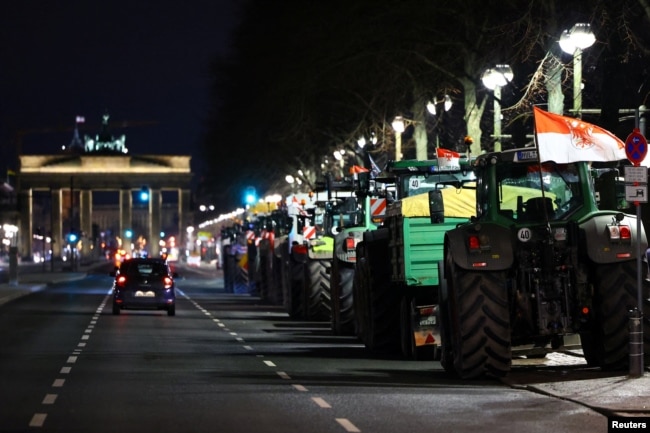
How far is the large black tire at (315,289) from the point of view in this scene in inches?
1571

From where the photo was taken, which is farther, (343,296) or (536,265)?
(343,296)

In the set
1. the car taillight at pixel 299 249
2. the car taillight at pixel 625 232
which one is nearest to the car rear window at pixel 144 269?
the car taillight at pixel 299 249

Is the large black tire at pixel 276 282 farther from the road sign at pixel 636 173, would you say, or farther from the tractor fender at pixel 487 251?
the road sign at pixel 636 173

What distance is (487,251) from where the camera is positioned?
20406 millimetres

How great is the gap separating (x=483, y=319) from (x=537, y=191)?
1.91m

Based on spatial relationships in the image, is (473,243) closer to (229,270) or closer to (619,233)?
(619,233)

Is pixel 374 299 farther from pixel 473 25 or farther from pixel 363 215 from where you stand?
pixel 473 25

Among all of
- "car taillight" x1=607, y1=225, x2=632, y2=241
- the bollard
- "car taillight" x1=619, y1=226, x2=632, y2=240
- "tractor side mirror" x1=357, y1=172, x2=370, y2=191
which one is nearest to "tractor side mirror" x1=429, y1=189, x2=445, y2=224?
"car taillight" x1=607, y1=225, x2=632, y2=241

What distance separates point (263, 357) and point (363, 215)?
7.89m

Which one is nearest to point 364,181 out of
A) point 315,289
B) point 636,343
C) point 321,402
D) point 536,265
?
point 536,265

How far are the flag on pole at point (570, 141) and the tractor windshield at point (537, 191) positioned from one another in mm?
332

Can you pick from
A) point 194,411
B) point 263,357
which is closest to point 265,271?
point 263,357

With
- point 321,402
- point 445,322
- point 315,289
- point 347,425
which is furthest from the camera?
point 315,289

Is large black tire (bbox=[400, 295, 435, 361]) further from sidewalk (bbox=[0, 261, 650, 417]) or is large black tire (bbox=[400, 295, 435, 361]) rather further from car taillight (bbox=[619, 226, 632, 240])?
car taillight (bbox=[619, 226, 632, 240])
